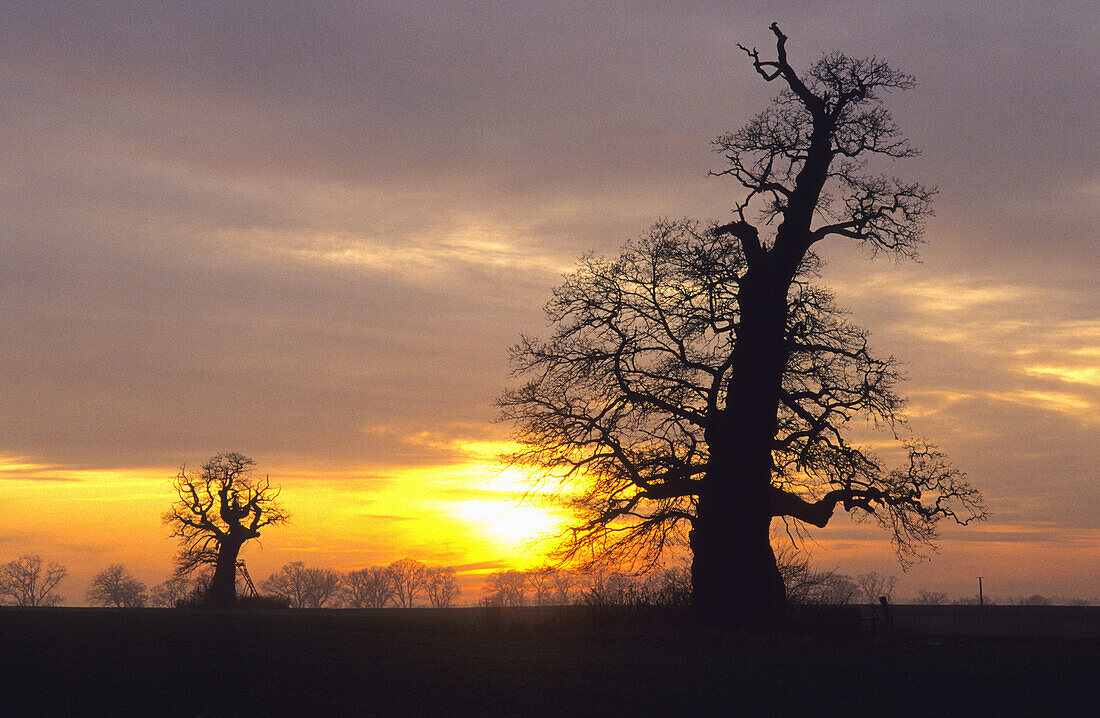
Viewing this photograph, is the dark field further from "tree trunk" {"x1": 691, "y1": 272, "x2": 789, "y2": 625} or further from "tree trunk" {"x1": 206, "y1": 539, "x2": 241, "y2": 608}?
"tree trunk" {"x1": 206, "y1": 539, "x2": 241, "y2": 608}

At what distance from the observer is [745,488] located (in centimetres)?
2431

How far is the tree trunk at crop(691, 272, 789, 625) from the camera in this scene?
932 inches

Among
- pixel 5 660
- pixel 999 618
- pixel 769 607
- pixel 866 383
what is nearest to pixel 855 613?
pixel 769 607

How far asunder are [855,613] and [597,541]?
695 centimetres

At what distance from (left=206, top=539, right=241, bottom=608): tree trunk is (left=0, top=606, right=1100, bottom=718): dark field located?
97.6 ft

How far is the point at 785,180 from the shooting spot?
27.2m

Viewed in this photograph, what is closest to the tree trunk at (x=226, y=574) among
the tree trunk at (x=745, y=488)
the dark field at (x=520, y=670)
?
the dark field at (x=520, y=670)

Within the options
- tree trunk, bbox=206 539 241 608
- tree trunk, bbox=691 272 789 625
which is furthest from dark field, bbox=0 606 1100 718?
tree trunk, bbox=206 539 241 608

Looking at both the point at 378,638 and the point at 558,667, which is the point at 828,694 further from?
the point at 378,638

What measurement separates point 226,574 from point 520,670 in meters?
41.8

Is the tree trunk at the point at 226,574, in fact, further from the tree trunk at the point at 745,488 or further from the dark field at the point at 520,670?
the tree trunk at the point at 745,488

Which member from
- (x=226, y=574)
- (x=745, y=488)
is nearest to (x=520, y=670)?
(x=745, y=488)

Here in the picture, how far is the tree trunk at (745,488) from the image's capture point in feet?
77.7

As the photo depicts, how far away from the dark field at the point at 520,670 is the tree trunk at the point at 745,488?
1.45 m
